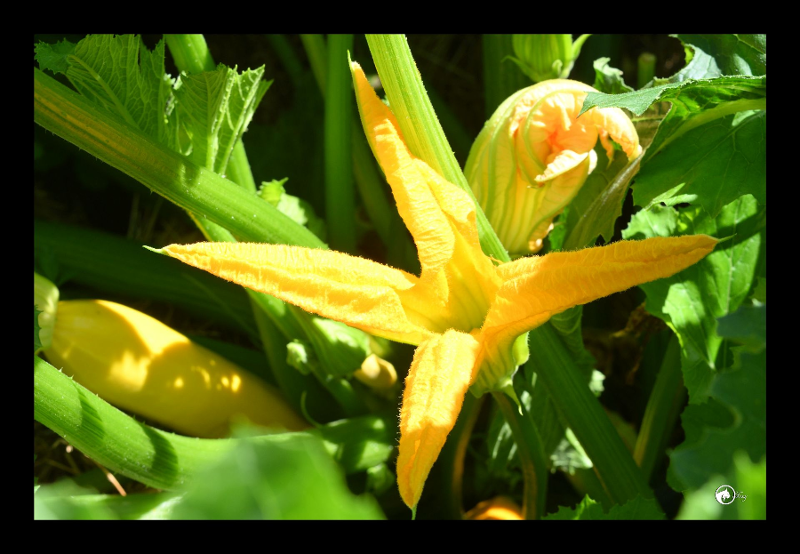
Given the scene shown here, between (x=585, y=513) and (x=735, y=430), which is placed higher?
(x=735, y=430)

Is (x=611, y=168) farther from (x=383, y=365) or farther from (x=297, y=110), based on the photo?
(x=297, y=110)

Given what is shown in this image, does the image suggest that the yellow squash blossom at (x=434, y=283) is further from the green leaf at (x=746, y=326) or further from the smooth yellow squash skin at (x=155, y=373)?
the smooth yellow squash skin at (x=155, y=373)

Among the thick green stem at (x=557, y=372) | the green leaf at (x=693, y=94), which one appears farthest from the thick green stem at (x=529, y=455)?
the green leaf at (x=693, y=94)

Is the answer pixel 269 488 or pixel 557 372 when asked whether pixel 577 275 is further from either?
pixel 269 488

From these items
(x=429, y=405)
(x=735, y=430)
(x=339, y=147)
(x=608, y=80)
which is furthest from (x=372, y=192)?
(x=735, y=430)

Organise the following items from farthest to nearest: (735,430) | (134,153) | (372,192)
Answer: (372,192) → (134,153) → (735,430)
